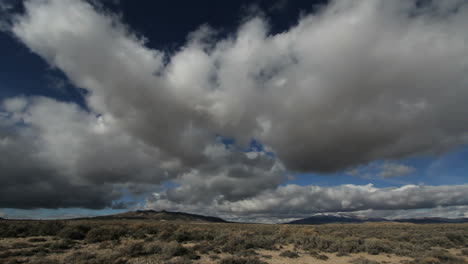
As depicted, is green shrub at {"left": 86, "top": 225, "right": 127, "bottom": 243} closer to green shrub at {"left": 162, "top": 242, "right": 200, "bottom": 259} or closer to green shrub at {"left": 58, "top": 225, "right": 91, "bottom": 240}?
green shrub at {"left": 58, "top": 225, "right": 91, "bottom": 240}

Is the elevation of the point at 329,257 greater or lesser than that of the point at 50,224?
lesser

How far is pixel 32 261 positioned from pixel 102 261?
187 inches

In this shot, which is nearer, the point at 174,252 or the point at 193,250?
the point at 174,252

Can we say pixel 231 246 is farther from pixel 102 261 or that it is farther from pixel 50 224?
pixel 50 224

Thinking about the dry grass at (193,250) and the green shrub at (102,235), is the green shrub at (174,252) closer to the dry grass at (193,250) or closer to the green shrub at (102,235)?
the dry grass at (193,250)

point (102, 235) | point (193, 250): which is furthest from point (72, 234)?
point (193, 250)

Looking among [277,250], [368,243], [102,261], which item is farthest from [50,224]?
[368,243]

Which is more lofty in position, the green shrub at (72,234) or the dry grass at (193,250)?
the green shrub at (72,234)

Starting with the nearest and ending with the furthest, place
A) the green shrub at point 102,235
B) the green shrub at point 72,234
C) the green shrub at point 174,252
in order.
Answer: the green shrub at point 174,252
the green shrub at point 102,235
the green shrub at point 72,234

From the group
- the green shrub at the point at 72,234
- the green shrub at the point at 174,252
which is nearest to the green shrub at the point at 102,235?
the green shrub at the point at 72,234

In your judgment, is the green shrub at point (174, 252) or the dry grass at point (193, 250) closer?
the dry grass at point (193, 250)

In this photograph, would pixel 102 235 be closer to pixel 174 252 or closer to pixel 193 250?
pixel 193 250

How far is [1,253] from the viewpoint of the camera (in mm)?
18688

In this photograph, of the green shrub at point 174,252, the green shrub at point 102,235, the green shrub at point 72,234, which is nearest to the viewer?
the green shrub at point 174,252
